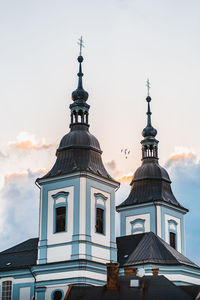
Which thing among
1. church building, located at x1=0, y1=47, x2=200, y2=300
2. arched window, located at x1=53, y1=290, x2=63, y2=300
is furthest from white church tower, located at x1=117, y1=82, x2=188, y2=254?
arched window, located at x1=53, y1=290, x2=63, y2=300

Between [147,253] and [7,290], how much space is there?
976cm

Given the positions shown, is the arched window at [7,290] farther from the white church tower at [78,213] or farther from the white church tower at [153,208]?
the white church tower at [153,208]

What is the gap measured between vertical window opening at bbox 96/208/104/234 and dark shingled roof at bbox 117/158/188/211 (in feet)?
27.2

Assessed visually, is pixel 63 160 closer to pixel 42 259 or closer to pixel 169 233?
pixel 42 259

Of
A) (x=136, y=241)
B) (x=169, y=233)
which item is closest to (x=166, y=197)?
(x=169, y=233)

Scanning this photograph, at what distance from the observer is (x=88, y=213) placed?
131 ft

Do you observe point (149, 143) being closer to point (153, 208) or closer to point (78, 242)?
point (153, 208)

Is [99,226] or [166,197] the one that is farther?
[166,197]

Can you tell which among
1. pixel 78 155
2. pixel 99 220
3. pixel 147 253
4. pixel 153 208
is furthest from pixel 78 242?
pixel 153 208

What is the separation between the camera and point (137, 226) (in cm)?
4916

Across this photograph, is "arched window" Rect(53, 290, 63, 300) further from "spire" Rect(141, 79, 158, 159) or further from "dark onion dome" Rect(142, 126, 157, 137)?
"dark onion dome" Rect(142, 126, 157, 137)

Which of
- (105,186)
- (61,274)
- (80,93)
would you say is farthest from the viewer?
(80,93)

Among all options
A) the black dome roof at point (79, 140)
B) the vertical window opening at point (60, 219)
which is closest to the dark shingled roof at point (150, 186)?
the black dome roof at point (79, 140)

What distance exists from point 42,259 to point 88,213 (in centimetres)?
420
